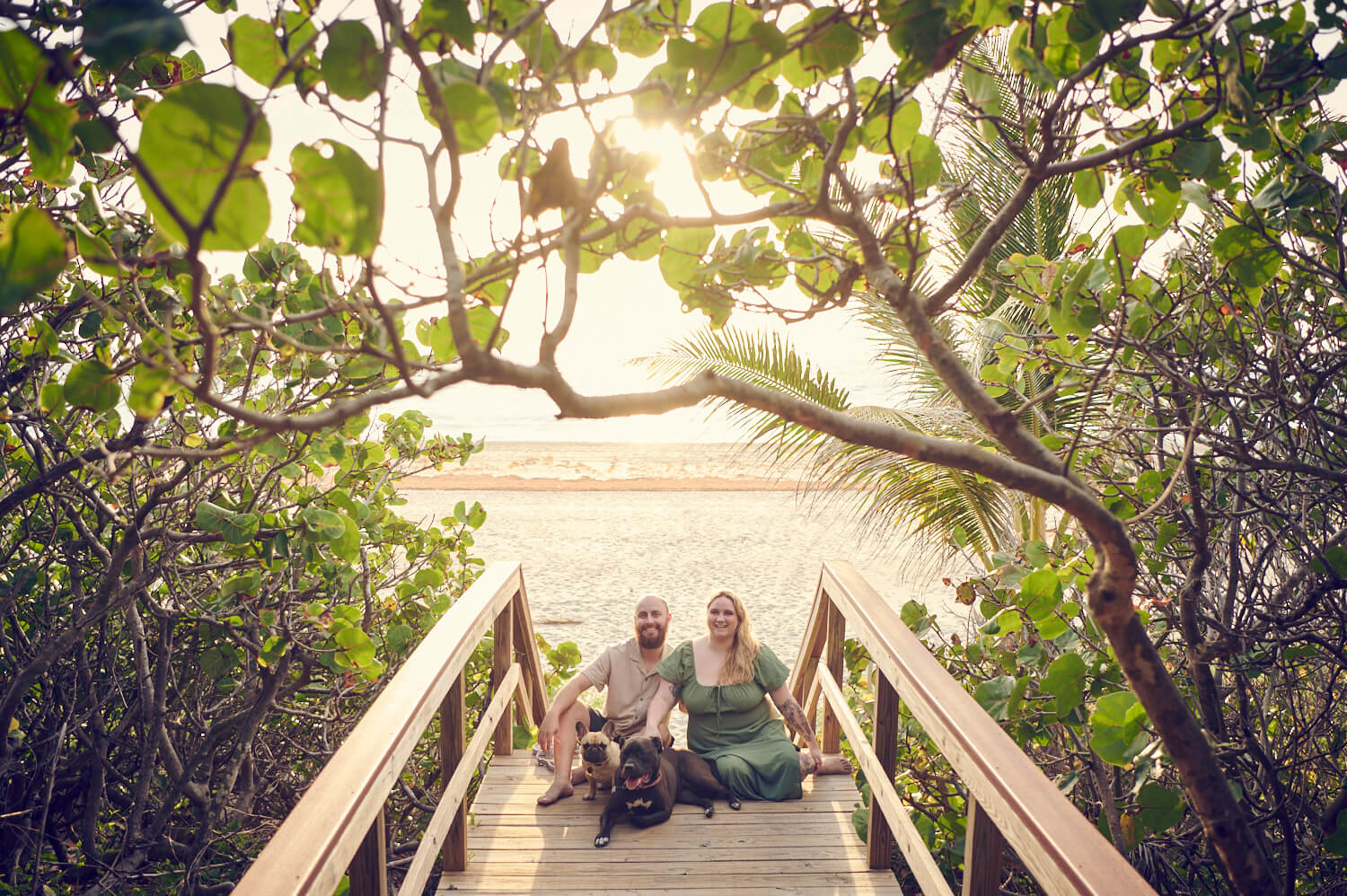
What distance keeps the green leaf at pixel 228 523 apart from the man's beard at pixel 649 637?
6.39 ft

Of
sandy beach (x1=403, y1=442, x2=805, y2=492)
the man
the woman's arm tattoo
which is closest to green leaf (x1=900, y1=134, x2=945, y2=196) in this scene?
the man

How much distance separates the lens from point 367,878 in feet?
5.36

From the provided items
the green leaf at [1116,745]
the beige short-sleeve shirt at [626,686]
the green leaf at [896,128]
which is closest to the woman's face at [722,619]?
the beige short-sleeve shirt at [626,686]

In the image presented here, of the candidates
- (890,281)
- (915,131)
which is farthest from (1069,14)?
(890,281)

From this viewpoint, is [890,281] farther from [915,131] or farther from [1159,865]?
[1159,865]

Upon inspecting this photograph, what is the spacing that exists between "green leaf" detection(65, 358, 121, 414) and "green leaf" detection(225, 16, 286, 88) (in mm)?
519

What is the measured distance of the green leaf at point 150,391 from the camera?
81cm

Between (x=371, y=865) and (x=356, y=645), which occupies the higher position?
(x=356, y=645)

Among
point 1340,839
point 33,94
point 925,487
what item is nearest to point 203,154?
point 33,94

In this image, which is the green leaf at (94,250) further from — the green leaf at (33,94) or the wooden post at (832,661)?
the wooden post at (832,661)

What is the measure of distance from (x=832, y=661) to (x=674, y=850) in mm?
1049

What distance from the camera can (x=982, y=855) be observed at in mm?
1733

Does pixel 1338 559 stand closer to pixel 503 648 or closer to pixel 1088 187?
pixel 1088 187

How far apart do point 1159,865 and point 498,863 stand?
2.33m
